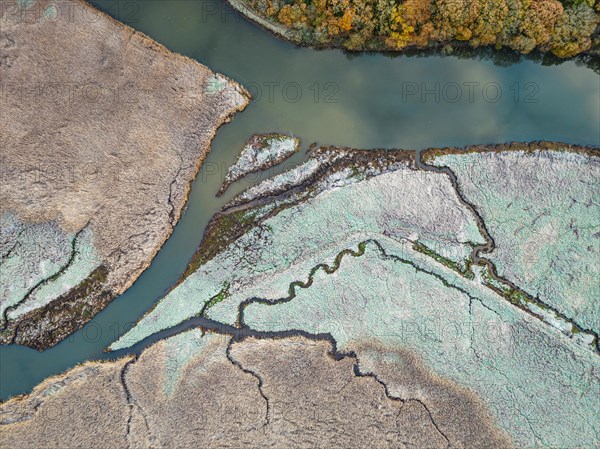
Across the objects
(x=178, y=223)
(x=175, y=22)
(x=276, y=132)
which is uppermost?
(x=175, y=22)

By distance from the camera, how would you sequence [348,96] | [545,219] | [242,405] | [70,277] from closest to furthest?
[242,405] → [70,277] → [545,219] → [348,96]

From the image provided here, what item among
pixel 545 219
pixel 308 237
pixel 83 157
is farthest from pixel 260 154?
pixel 545 219

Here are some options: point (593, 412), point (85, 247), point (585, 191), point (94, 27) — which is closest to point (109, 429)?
point (85, 247)

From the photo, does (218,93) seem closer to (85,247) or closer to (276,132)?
(276,132)

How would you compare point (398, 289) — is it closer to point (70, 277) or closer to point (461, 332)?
point (461, 332)

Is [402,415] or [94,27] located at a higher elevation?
[94,27]

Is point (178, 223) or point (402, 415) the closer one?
point (402, 415)
